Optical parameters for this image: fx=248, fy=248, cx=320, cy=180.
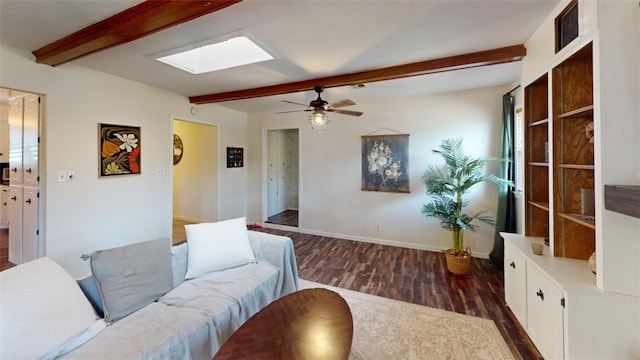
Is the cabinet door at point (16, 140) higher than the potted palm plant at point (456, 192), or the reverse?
the cabinet door at point (16, 140)

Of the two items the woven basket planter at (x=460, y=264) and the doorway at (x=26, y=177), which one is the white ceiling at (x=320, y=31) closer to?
the doorway at (x=26, y=177)

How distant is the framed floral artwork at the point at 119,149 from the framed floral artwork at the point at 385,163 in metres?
3.53

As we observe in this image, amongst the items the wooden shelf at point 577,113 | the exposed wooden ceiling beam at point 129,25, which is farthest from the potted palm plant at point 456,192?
the exposed wooden ceiling beam at point 129,25

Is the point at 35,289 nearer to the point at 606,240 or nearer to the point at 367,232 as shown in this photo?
the point at 606,240

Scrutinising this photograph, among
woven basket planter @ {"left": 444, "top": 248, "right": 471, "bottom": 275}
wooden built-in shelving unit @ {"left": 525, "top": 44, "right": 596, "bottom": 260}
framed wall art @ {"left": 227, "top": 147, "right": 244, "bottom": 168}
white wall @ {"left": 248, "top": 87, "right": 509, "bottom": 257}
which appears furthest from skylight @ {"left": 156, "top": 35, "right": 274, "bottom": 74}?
woven basket planter @ {"left": 444, "top": 248, "right": 471, "bottom": 275}

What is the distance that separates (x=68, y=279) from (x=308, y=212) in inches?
149

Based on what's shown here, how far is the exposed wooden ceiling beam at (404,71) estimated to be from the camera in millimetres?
2383

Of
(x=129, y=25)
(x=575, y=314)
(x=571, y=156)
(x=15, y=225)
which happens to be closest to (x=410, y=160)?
(x=571, y=156)

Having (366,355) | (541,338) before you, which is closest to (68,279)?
(366,355)

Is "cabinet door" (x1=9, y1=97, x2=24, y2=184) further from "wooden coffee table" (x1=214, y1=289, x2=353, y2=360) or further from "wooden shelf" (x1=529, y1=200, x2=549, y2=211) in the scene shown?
"wooden shelf" (x1=529, y1=200, x2=549, y2=211)

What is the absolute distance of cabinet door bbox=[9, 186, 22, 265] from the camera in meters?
3.10

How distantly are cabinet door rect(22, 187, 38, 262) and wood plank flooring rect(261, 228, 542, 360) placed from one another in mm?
3095

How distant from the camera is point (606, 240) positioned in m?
1.35

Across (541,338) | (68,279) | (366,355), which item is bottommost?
(366,355)
